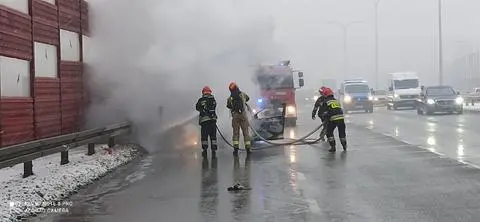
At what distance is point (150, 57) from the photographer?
16.9 m

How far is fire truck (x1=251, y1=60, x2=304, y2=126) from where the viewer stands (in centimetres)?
2412

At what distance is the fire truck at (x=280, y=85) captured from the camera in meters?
24.1

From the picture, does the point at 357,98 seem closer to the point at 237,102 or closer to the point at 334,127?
the point at 334,127

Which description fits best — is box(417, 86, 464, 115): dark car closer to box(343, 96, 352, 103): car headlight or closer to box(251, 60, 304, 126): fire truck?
box(343, 96, 352, 103): car headlight

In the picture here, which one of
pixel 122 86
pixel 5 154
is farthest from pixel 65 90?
pixel 5 154

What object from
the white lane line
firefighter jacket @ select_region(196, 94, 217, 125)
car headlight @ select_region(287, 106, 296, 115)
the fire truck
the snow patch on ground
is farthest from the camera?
car headlight @ select_region(287, 106, 296, 115)

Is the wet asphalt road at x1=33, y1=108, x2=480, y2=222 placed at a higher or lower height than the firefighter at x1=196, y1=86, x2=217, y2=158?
lower

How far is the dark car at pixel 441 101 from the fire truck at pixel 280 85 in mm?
10285

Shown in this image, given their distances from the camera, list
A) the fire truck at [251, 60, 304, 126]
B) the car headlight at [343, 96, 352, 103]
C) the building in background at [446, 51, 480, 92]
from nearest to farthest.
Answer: the fire truck at [251, 60, 304, 126]
the car headlight at [343, 96, 352, 103]
the building in background at [446, 51, 480, 92]

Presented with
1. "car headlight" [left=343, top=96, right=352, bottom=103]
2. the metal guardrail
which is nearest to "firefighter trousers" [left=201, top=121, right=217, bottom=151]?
the metal guardrail

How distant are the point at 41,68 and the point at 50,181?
5.30 m

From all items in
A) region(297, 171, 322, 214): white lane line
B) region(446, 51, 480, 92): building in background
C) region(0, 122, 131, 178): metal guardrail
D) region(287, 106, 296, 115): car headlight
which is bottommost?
region(297, 171, 322, 214): white lane line

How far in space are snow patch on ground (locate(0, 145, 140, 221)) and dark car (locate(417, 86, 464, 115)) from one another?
21775 mm

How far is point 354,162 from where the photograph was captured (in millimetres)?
12453
